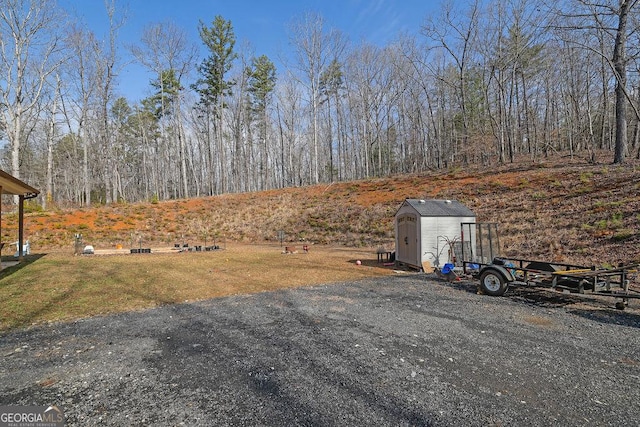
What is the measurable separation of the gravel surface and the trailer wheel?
3.00 feet

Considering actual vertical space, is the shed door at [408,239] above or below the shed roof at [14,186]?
below

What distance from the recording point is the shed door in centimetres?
1168

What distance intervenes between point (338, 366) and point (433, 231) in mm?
8652

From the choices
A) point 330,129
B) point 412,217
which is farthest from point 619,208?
point 330,129

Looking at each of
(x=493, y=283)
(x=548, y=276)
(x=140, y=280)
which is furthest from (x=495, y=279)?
(x=140, y=280)

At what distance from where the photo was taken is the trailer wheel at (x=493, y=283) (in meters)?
7.31

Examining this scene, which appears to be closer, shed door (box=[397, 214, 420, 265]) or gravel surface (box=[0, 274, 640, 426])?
gravel surface (box=[0, 274, 640, 426])

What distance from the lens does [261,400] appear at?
312 cm

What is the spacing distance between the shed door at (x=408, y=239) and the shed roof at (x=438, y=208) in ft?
1.42

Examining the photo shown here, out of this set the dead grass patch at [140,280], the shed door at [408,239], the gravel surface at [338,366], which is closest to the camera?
the gravel surface at [338,366]

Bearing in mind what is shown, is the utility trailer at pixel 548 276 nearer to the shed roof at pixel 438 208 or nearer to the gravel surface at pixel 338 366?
the gravel surface at pixel 338 366

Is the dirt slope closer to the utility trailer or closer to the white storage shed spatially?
the utility trailer

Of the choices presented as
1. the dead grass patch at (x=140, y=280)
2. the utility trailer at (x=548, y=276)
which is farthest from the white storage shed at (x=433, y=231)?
the dead grass patch at (x=140, y=280)

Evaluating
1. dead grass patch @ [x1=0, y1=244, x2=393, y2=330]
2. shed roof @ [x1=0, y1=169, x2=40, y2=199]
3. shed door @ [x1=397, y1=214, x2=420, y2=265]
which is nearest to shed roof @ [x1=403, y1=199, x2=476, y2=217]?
shed door @ [x1=397, y1=214, x2=420, y2=265]
